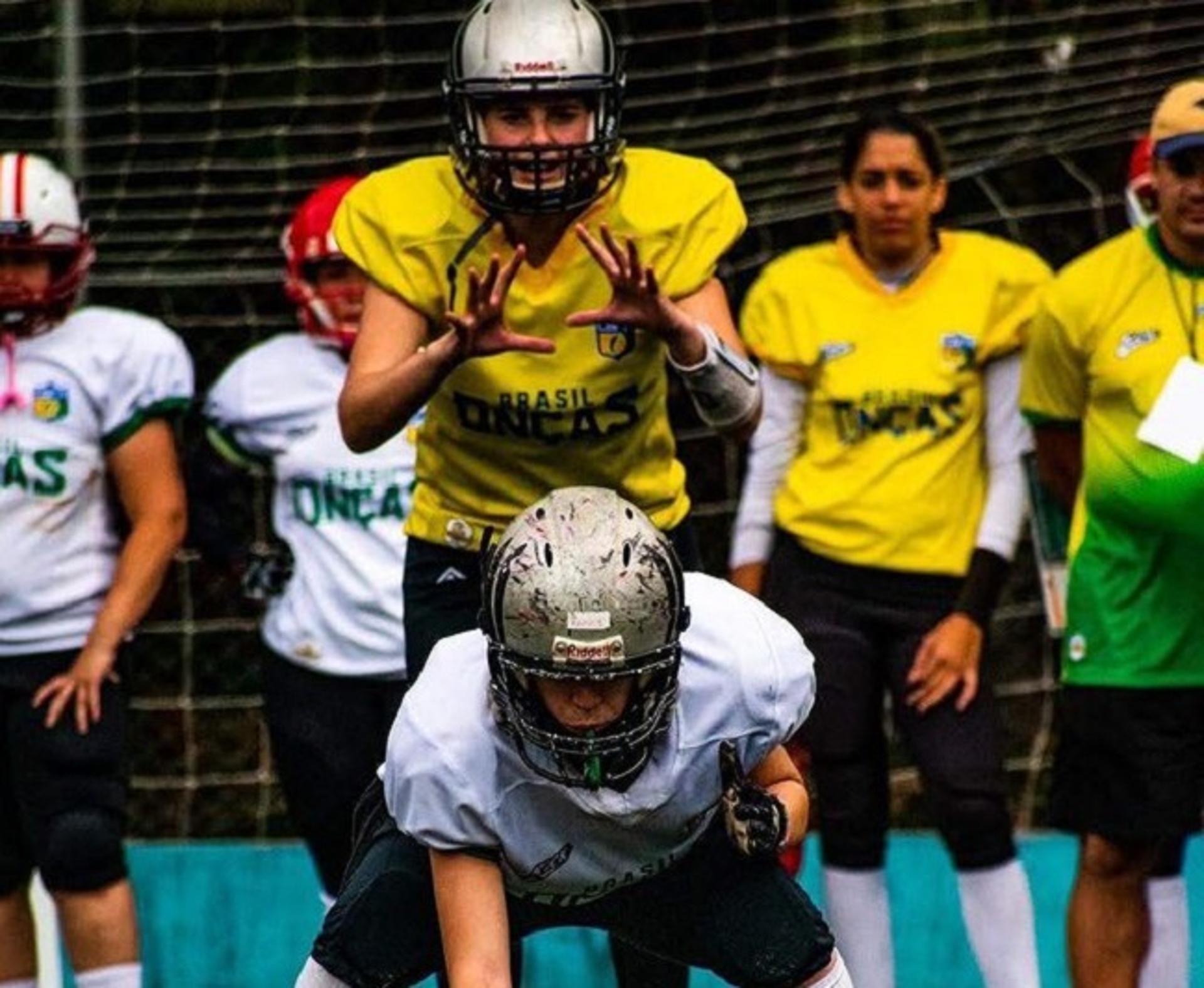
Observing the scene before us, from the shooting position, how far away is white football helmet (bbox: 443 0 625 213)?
4.66 metres

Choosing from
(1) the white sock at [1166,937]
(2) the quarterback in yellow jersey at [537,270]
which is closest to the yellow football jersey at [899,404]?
(1) the white sock at [1166,937]

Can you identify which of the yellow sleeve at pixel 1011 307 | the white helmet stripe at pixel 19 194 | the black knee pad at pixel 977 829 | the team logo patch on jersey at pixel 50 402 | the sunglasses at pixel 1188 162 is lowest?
the black knee pad at pixel 977 829

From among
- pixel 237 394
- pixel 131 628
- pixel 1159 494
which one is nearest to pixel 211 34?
pixel 237 394

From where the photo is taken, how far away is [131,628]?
5703 millimetres

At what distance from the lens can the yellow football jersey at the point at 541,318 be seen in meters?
4.72

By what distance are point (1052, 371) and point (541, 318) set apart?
1265mm

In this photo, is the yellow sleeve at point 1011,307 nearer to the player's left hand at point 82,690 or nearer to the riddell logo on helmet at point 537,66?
the riddell logo on helmet at point 537,66

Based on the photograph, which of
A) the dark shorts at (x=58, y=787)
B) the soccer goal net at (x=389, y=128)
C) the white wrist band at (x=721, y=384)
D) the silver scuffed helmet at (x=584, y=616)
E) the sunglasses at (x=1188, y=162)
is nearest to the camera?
the silver scuffed helmet at (x=584, y=616)

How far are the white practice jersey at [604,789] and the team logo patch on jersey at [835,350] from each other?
1498 millimetres

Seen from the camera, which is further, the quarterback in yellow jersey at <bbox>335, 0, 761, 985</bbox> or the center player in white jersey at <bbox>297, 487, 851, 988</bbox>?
the quarterback in yellow jersey at <bbox>335, 0, 761, 985</bbox>

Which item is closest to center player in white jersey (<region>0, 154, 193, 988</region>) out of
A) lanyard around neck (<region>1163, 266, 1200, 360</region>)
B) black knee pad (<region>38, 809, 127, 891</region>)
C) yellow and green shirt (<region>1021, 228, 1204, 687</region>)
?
black knee pad (<region>38, 809, 127, 891</region>)

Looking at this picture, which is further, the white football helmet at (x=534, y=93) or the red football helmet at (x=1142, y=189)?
the red football helmet at (x=1142, y=189)

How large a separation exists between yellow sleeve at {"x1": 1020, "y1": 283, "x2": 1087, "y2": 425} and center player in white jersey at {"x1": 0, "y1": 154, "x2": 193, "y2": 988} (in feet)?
4.56

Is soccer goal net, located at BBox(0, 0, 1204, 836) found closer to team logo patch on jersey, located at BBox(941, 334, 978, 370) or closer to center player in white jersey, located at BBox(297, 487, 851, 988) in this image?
team logo patch on jersey, located at BBox(941, 334, 978, 370)
